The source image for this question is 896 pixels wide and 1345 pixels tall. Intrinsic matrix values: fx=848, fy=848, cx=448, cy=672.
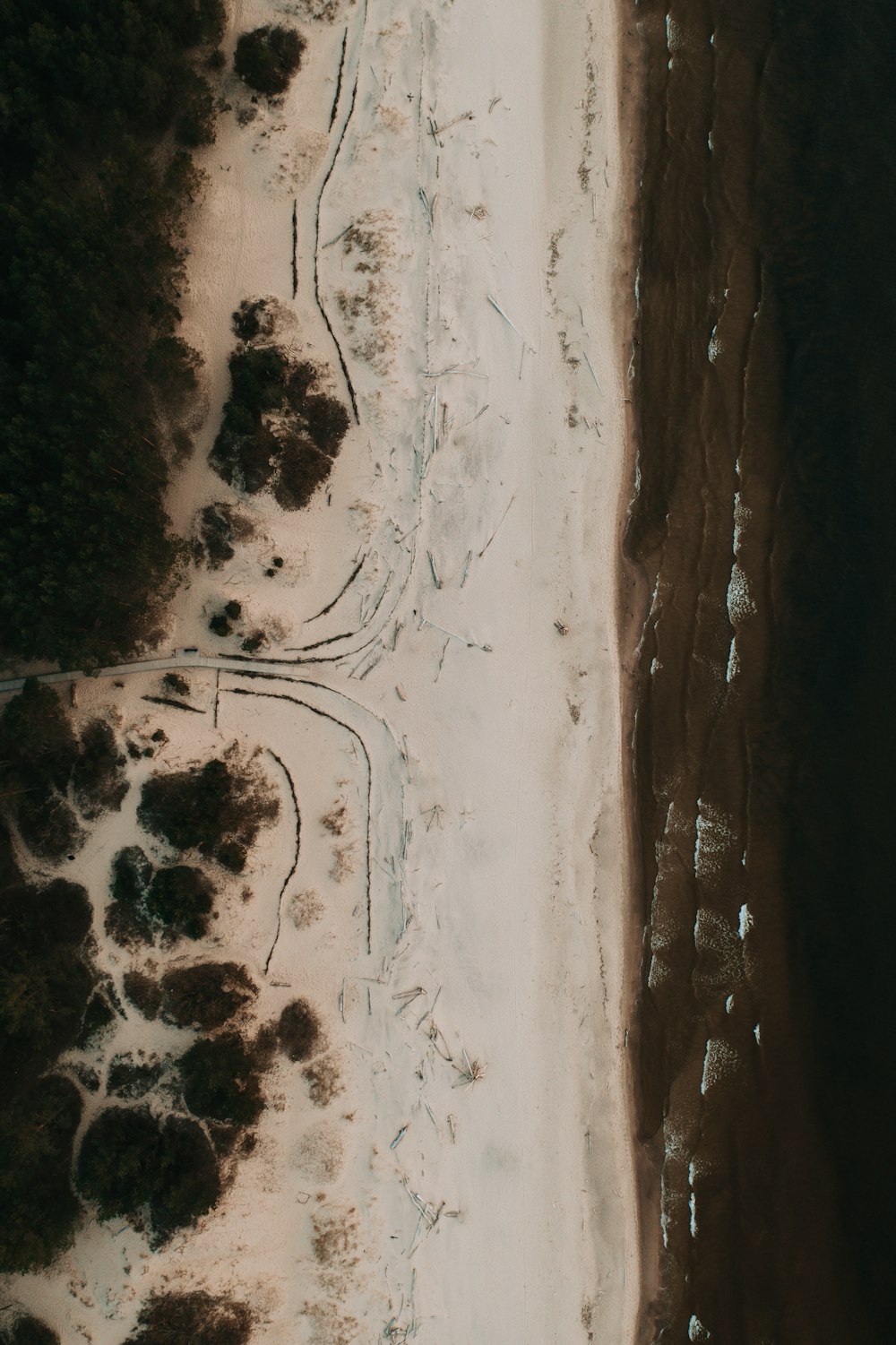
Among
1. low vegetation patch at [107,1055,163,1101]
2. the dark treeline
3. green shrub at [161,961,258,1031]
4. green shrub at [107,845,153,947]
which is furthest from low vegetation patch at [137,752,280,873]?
low vegetation patch at [107,1055,163,1101]

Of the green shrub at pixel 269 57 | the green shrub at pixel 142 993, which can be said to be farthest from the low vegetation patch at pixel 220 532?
the green shrub at pixel 269 57

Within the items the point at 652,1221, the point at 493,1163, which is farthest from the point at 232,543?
the point at 652,1221

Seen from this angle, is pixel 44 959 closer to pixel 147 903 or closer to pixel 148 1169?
pixel 147 903

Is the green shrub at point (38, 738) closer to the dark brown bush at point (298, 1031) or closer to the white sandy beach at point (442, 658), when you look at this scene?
the white sandy beach at point (442, 658)

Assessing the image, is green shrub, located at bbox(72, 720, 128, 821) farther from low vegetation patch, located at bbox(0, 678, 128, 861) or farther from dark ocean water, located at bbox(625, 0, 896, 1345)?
dark ocean water, located at bbox(625, 0, 896, 1345)

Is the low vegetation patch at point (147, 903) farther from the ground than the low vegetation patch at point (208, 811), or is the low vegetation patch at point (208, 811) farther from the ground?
the low vegetation patch at point (208, 811)

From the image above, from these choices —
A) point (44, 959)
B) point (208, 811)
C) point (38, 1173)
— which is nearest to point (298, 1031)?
point (208, 811)

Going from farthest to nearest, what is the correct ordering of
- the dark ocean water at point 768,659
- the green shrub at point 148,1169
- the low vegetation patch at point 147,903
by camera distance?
1. the dark ocean water at point 768,659
2. the low vegetation patch at point 147,903
3. the green shrub at point 148,1169
